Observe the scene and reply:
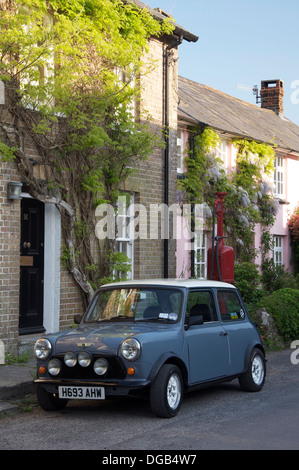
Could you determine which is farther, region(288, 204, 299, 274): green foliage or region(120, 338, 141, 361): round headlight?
region(288, 204, 299, 274): green foliage

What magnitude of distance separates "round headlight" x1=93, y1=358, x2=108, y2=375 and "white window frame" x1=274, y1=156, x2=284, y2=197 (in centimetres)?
1799

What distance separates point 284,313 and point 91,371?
842 cm

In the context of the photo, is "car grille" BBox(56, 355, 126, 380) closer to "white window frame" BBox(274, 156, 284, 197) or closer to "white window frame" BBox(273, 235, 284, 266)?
"white window frame" BBox(273, 235, 284, 266)

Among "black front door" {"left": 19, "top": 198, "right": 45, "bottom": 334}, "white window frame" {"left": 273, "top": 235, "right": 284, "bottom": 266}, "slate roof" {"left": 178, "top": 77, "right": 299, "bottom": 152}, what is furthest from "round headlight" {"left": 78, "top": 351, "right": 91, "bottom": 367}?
"white window frame" {"left": 273, "top": 235, "right": 284, "bottom": 266}

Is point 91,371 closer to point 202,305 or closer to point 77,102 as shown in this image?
point 202,305

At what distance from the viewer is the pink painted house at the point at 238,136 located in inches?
737

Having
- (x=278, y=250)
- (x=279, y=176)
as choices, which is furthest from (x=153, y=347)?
(x=279, y=176)

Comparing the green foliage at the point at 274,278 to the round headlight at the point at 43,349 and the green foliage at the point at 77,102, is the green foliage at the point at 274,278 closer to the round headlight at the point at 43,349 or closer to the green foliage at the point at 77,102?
the green foliage at the point at 77,102

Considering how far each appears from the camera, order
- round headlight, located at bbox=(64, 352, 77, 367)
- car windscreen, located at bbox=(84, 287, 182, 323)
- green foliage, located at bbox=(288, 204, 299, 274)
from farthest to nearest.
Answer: green foliage, located at bbox=(288, 204, 299, 274) → car windscreen, located at bbox=(84, 287, 182, 323) → round headlight, located at bbox=(64, 352, 77, 367)

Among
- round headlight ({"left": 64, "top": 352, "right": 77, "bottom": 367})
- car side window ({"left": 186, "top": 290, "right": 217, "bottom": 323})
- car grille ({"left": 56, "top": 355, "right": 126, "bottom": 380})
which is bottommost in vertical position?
car grille ({"left": 56, "top": 355, "right": 126, "bottom": 380})

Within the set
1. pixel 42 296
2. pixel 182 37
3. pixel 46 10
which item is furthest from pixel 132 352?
pixel 182 37

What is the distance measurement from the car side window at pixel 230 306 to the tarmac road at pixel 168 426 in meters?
1.02

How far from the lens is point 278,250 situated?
968 inches

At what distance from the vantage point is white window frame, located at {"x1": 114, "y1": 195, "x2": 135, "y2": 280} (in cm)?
1440
